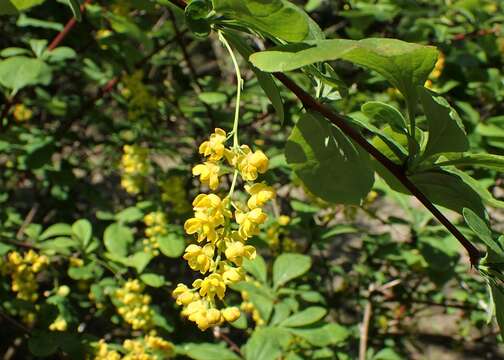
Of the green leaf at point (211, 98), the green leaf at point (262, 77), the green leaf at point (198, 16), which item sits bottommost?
the green leaf at point (211, 98)

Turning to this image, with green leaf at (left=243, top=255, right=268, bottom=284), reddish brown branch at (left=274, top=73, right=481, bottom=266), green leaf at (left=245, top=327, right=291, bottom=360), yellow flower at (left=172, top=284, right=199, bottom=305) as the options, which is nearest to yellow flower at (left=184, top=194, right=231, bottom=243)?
yellow flower at (left=172, top=284, right=199, bottom=305)

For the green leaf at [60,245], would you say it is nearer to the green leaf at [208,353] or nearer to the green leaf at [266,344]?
the green leaf at [208,353]

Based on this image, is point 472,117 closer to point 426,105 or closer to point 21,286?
point 426,105

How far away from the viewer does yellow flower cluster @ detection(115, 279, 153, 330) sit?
1.87m

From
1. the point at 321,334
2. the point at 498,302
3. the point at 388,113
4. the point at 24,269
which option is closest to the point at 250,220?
the point at 388,113

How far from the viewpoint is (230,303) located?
2848 millimetres

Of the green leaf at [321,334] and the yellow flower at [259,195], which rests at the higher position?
the yellow flower at [259,195]

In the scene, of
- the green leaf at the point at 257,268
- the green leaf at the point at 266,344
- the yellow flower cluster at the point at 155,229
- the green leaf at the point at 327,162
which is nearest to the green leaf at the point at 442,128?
the green leaf at the point at 327,162

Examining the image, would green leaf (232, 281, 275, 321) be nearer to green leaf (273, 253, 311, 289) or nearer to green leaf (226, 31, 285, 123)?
green leaf (273, 253, 311, 289)

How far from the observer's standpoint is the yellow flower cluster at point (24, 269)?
6.43 ft

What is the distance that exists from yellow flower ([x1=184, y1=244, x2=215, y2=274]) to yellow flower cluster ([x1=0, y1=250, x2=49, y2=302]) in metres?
1.22

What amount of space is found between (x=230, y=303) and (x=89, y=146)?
122 centimetres

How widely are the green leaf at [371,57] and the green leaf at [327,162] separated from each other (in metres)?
→ 0.13

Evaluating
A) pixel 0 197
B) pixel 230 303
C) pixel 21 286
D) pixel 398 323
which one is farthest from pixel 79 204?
pixel 398 323
